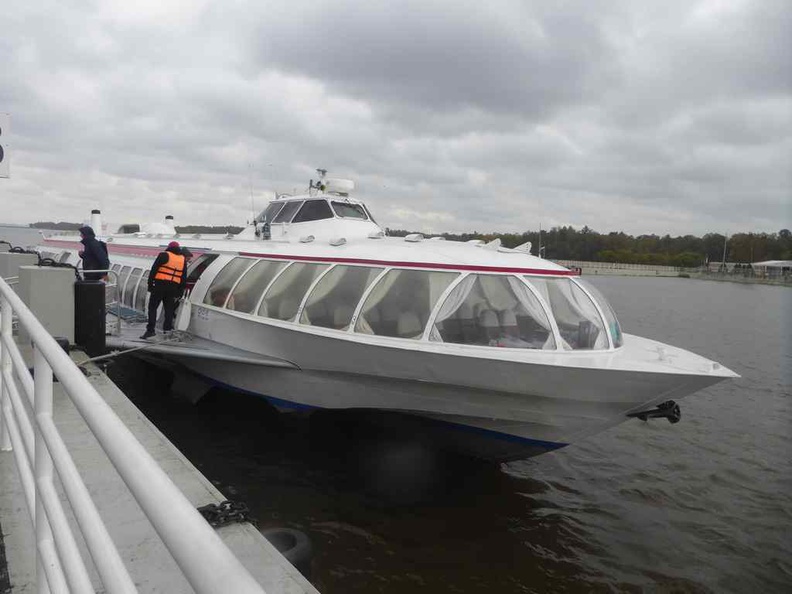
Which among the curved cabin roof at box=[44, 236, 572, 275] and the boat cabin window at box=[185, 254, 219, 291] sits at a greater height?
the curved cabin roof at box=[44, 236, 572, 275]

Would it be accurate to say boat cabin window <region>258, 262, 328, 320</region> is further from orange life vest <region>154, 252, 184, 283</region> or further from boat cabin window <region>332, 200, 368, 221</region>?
boat cabin window <region>332, 200, 368, 221</region>

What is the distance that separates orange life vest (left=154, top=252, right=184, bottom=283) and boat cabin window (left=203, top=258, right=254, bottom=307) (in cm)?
56

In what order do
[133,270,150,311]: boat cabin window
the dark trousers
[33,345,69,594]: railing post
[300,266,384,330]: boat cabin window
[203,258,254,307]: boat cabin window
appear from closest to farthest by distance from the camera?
1. [33,345,69,594]: railing post
2. [300,266,384,330]: boat cabin window
3. [203,258,254,307]: boat cabin window
4. the dark trousers
5. [133,270,150,311]: boat cabin window

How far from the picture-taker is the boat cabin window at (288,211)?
37.5 ft

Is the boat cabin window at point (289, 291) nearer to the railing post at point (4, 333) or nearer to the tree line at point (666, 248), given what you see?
the railing post at point (4, 333)

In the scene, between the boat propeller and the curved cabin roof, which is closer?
the boat propeller

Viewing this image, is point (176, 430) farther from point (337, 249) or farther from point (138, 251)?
point (138, 251)

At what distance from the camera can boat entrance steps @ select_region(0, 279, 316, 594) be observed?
101 centimetres

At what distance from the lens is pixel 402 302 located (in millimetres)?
7035

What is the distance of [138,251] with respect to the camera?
1341 centimetres

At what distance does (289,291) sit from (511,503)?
166 inches

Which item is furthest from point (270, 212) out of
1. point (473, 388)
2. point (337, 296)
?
point (473, 388)

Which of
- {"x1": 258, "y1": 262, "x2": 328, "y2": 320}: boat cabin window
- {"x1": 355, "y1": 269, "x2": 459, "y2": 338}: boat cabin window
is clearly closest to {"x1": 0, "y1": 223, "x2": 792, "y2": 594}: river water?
{"x1": 258, "y1": 262, "x2": 328, "y2": 320}: boat cabin window

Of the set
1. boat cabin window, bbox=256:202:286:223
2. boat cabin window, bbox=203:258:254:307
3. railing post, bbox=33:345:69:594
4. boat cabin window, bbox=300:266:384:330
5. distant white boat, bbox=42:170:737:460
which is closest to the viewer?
railing post, bbox=33:345:69:594
